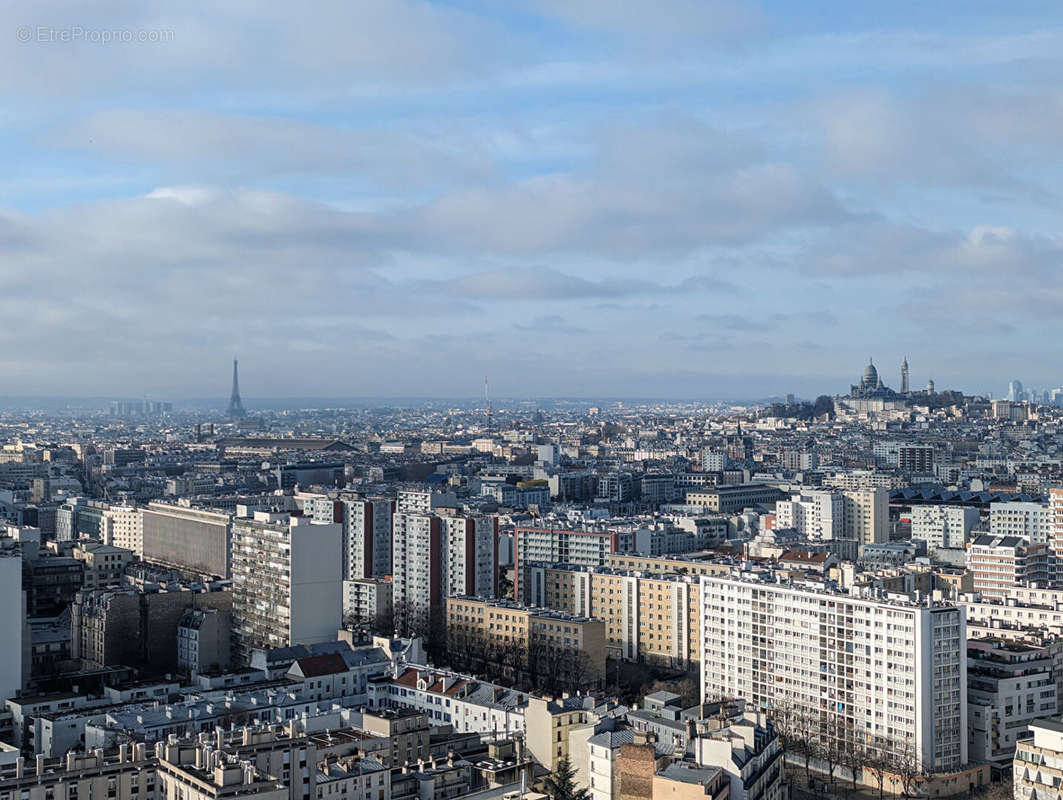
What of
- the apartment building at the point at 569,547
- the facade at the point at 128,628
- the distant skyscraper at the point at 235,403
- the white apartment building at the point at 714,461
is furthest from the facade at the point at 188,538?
the distant skyscraper at the point at 235,403

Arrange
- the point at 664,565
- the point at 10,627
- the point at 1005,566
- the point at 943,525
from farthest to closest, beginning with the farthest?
the point at 943,525 → the point at 1005,566 → the point at 664,565 → the point at 10,627

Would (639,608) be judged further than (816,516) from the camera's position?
No

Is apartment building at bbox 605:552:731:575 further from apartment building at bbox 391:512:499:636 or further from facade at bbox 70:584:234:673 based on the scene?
facade at bbox 70:584:234:673

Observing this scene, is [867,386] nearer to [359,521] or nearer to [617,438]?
[617,438]

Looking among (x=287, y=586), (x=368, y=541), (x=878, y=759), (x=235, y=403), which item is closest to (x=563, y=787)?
(x=878, y=759)

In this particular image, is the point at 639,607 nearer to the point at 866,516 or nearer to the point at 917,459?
the point at 866,516

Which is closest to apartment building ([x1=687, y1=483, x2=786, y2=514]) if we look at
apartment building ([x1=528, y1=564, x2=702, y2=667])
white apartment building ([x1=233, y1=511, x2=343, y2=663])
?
apartment building ([x1=528, y1=564, x2=702, y2=667])

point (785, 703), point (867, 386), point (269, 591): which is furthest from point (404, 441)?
point (785, 703)
